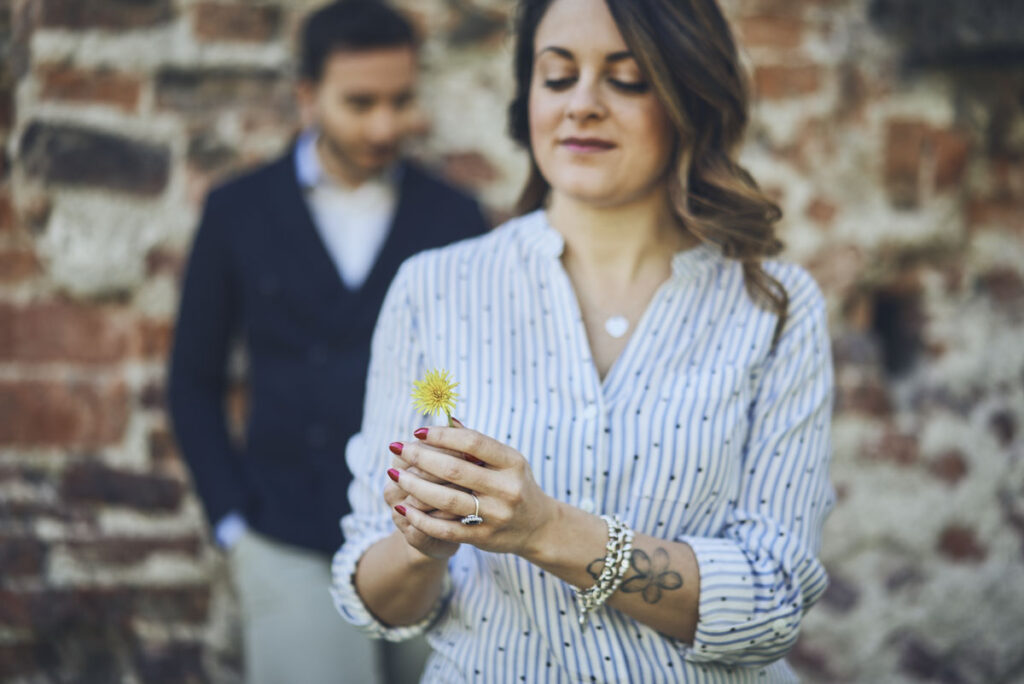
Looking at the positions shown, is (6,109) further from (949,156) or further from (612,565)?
(949,156)

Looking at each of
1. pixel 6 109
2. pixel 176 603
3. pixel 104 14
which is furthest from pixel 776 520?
pixel 6 109

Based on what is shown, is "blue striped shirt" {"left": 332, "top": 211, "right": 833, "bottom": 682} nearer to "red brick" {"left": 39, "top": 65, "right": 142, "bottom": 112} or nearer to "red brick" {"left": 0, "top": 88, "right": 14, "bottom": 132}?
"red brick" {"left": 39, "top": 65, "right": 142, "bottom": 112}

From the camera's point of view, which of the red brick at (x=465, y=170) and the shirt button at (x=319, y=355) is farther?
the red brick at (x=465, y=170)

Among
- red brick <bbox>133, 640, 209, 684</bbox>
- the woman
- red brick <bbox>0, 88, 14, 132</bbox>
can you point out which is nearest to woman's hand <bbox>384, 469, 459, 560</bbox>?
the woman

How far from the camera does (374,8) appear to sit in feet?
8.10

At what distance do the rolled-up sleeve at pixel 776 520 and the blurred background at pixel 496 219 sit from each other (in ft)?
4.01

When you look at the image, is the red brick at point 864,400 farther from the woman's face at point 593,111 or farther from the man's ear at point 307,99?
the man's ear at point 307,99

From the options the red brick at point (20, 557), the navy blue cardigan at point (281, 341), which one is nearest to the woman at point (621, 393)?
the navy blue cardigan at point (281, 341)

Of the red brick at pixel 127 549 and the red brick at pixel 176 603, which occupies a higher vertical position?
the red brick at pixel 127 549

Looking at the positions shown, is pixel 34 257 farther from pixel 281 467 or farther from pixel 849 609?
pixel 849 609

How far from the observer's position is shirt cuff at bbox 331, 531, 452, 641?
1.49 meters

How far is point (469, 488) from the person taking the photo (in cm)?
119

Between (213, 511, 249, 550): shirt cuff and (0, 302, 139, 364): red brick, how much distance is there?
0.61 meters

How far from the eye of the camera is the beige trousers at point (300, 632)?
7.46ft
